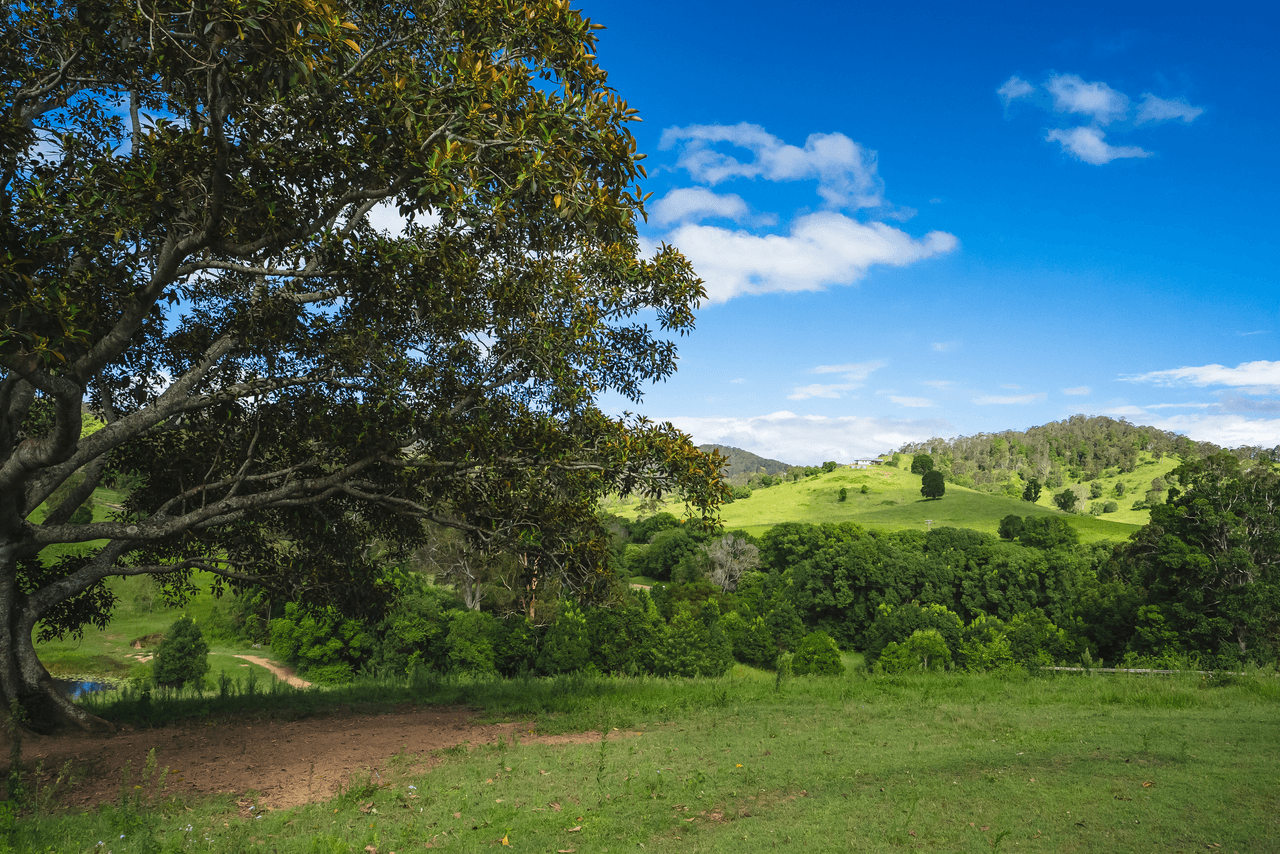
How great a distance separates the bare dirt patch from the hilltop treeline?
14782cm

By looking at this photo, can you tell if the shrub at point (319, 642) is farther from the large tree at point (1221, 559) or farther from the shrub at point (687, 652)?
the large tree at point (1221, 559)

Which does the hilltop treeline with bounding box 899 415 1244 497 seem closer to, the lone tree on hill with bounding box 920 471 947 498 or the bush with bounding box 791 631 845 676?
the lone tree on hill with bounding box 920 471 947 498

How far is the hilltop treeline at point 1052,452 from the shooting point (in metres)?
149

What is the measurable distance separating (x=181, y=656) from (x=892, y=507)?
10265 cm

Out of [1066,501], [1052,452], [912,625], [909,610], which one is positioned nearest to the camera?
[912,625]

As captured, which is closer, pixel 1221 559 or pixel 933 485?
pixel 1221 559

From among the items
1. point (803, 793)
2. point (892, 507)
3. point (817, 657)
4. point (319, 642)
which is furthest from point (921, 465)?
point (803, 793)

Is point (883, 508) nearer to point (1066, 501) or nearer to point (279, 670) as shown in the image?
point (1066, 501)

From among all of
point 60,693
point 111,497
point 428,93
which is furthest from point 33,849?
point 111,497

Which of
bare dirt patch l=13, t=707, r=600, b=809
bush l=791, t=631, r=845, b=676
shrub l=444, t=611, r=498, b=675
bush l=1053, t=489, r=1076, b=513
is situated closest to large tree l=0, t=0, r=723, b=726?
bare dirt patch l=13, t=707, r=600, b=809

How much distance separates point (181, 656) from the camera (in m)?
39.1

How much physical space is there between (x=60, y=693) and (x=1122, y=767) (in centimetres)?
1293

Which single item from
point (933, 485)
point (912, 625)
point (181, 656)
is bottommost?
point (912, 625)

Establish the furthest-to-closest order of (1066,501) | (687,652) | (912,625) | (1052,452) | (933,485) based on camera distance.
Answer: (1052,452) < (933,485) < (1066,501) < (912,625) < (687,652)
